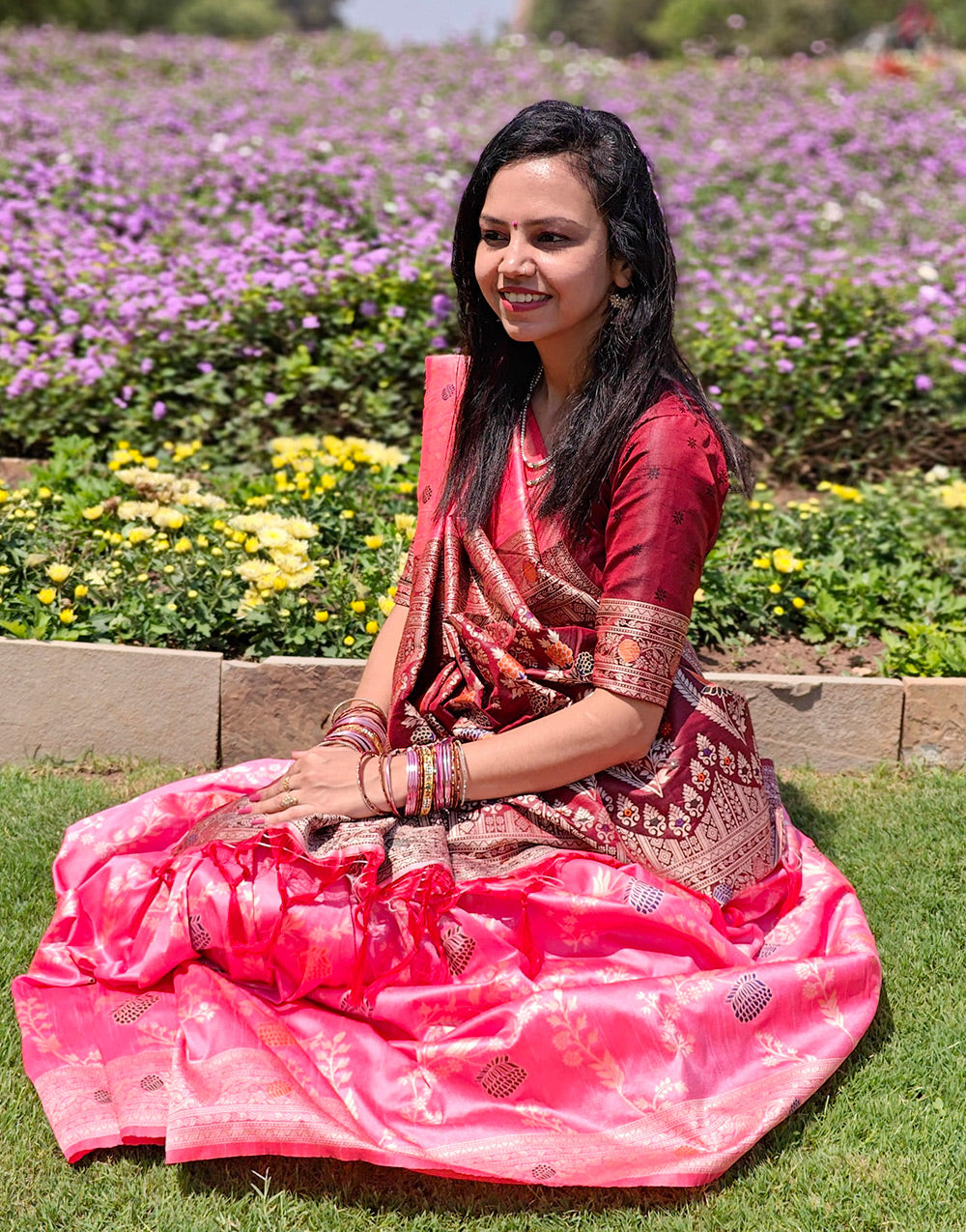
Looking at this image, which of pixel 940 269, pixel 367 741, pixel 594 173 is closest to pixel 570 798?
pixel 367 741

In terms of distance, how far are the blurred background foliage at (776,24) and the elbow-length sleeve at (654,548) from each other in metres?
22.3

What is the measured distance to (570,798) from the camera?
101 inches

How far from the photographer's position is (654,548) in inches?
94.5

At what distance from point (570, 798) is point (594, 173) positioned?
116cm

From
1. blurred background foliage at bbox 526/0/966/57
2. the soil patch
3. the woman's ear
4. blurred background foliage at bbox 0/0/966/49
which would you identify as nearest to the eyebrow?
the woman's ear

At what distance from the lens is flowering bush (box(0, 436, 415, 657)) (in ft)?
12.5

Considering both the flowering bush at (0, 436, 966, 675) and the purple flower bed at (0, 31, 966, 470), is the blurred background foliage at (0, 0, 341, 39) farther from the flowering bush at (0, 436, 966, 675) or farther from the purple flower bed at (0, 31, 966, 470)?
the flowering bush at (0, 436, 966, 675)

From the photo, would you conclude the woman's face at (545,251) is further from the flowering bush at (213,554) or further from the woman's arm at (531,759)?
the flowering bush at (213,554)

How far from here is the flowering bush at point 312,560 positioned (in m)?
3.84

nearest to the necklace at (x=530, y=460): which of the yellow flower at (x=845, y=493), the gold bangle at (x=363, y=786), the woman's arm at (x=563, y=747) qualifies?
the woman's arm at (x=563, y=747)

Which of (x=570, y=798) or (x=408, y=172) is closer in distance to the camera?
(x=570, y=798)

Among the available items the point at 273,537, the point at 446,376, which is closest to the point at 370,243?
the point at 273,537

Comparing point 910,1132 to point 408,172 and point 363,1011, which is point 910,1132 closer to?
point 363,1011

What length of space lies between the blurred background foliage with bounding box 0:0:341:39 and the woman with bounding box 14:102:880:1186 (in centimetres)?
1916
